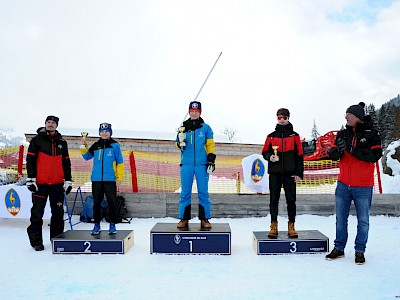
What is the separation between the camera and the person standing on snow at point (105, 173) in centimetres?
550

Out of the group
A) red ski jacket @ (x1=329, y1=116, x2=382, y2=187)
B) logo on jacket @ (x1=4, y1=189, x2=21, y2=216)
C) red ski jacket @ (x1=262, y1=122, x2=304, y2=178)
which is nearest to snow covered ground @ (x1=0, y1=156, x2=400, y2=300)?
red ski jacket @ (x1=329, y1=116, x2=382, y2=187)

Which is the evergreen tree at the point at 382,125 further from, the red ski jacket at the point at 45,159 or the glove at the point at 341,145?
the red ski jacket at the point at 45,159

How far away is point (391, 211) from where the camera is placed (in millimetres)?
7914

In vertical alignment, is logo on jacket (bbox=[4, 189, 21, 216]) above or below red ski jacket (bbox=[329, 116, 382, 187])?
below

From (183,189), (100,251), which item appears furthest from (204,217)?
(100,251)

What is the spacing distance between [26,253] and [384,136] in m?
53.2

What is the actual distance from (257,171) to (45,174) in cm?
494

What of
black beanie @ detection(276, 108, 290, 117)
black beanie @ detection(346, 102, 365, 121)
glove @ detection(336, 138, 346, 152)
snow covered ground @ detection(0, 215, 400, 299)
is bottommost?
snow covered ground @ detection(0, 215, 400, 299)

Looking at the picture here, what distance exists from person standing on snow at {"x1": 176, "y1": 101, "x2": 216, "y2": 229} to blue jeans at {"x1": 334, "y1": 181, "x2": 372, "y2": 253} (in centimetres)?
193

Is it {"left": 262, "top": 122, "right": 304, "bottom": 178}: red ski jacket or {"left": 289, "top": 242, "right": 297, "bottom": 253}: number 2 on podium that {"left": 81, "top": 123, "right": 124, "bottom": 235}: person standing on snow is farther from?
{"left": 289, "top": 242, "right": 297, "bottom": 253}: number 2 on podium

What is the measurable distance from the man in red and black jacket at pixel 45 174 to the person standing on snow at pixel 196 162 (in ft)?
6.50

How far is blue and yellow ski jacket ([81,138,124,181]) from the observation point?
552 cm

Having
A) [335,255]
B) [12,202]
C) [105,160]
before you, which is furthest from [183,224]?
[12,202]

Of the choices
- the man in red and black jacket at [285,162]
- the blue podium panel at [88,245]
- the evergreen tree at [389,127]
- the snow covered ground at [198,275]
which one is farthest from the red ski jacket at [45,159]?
the evergreen tree at [389,127]
